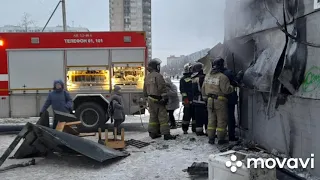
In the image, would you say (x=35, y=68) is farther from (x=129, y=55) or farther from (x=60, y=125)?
(x=60, y=125)

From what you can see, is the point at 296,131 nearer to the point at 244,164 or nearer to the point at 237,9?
the point at 244,164

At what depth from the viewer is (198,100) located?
7.80 m

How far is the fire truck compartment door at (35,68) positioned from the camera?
8.84 meters

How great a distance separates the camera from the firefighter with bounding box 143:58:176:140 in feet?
24.0

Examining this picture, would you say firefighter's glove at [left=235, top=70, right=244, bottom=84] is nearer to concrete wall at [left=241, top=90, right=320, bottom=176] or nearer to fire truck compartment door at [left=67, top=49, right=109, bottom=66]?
concrete wall at [left=241, top=90, right=320, bottom=176]

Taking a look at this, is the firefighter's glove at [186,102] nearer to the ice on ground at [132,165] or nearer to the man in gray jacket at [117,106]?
the ice on ground at [132,165]

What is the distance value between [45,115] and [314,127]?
465 centimetres

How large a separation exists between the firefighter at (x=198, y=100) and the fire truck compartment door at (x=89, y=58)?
7.97 ft

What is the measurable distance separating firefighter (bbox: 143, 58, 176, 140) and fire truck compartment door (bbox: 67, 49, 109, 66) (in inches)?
72.7

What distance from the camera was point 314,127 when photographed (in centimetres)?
425

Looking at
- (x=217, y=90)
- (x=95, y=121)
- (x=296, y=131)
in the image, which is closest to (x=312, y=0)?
(x=296, y=131)

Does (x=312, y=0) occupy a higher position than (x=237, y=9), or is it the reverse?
(x=237, y=9)

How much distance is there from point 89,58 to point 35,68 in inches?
57.0

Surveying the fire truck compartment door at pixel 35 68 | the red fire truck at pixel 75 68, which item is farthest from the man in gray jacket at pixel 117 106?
the fire truck compartment door at pixel 35 68
